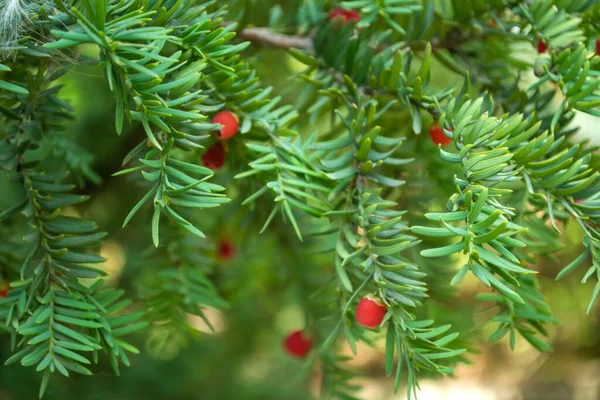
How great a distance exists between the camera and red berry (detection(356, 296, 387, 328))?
31cm

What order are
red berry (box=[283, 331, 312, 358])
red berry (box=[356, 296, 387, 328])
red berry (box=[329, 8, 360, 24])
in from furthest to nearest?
1. red berry (box=[283, 331, 312, 358])
2. red berry (box=[329, 8, 360, 24])
3. red berry (box=[356, 296, 387, 328])

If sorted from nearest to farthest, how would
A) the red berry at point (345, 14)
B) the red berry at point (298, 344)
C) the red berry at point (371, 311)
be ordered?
the red berry at point (371, 311)
the red berry at point (345, 14)
the red berry at point (298, 344)

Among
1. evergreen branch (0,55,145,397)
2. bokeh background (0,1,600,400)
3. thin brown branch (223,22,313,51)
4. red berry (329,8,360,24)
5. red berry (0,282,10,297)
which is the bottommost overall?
bokeh background (0,1,600,400)

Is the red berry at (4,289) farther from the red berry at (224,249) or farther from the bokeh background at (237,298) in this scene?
the red berry at (224,249)

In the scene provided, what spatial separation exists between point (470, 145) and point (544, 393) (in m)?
1.11

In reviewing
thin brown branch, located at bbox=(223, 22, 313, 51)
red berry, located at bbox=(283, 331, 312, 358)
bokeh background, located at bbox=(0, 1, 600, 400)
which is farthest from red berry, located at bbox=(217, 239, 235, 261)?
thin brown branch, located at bbox=(223, 22, 313, 51)

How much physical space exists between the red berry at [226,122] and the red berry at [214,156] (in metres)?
0.04

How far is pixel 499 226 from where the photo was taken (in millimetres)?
251

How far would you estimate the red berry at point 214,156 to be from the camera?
0.37 m

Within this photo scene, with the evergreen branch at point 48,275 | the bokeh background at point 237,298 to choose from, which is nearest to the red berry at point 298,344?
the bokeh background at point 237,298

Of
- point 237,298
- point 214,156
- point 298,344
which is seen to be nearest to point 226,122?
point 214,156

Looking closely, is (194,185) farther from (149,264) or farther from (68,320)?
(149,264)

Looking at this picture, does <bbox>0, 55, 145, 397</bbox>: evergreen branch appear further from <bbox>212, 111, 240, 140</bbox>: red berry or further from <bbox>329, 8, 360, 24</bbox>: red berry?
<bbox>329, 8, 360, 24</bbox>: red berry

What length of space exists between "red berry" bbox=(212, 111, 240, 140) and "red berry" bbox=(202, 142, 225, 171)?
0.04 m
